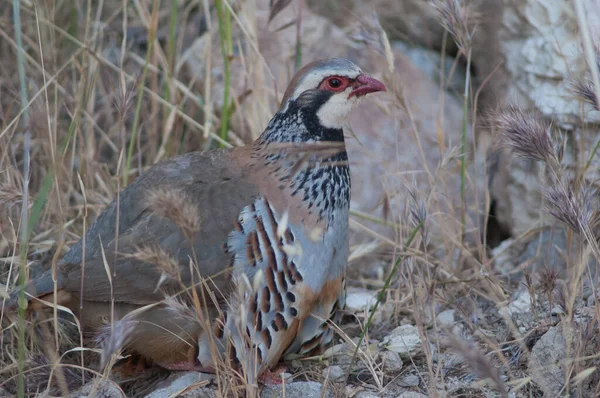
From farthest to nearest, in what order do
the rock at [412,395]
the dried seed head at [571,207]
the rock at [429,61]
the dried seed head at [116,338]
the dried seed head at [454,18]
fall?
the rock at [429,61], the dried seed head at [454,18], the rock at [412,395], the dried seed head at [571,207], the dried seed head at [116,338]

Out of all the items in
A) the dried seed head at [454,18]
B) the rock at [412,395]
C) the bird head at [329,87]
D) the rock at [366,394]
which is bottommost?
the rock at [366,394]

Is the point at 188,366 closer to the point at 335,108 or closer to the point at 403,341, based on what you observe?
the point at 403,341

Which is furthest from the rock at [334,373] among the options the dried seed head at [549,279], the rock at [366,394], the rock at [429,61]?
the rock at [429,61]

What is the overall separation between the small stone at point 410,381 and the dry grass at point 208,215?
0.8 inches

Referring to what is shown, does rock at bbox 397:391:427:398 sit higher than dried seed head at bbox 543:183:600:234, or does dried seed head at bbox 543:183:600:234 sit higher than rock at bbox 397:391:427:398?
dried seed head at bbox 543:183:600:234

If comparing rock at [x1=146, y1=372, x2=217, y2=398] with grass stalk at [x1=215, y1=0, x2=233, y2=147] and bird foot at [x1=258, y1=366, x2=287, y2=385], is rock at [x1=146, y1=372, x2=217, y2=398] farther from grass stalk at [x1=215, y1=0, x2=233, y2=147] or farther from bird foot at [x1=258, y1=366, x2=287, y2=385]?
grass stalk at [x1=215, y1=0, x2=233, y2=147]

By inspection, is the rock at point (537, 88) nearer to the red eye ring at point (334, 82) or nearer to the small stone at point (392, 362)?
the red eye ring at point (334, 82)

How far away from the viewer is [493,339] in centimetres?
314

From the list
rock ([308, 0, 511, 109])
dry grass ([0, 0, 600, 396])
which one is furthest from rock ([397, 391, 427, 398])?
rock ([308, 0, 511, 109])

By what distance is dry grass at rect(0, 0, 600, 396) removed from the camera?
2.60 m

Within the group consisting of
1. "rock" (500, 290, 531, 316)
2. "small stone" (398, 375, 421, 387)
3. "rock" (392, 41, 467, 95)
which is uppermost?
"rock" (392, 41, 467, 95)

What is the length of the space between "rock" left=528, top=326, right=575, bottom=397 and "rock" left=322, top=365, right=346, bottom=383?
2.35ft

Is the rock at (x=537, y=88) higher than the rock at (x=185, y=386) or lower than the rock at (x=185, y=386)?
higher

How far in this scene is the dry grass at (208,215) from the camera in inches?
103
